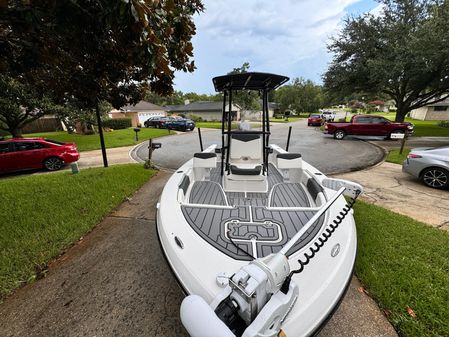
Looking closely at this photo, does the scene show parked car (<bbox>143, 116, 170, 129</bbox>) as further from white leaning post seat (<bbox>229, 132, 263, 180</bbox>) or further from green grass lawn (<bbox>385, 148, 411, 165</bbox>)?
white leaning post seat (<bbox>229, 132, 263, 180</bbox>)

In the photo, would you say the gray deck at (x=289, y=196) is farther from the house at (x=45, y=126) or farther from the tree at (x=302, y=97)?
the tree at (x=302, y=97)

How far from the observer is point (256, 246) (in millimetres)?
2018

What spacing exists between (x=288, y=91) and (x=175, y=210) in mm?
55738

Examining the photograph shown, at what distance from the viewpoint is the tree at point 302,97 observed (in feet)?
167

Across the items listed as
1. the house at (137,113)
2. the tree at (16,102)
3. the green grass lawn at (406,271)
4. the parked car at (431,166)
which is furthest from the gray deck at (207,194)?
the house at (137,113)

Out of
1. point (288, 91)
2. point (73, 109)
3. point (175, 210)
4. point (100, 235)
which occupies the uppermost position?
point (288, 91)

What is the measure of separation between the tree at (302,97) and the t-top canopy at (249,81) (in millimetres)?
52528

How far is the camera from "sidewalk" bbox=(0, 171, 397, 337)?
191 cm

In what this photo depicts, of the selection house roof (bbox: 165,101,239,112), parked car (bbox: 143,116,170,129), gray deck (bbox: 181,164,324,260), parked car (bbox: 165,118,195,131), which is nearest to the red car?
gray deck (bbox: 181,164,324,260)

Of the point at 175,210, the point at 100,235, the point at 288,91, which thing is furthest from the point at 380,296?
the point at 288,91

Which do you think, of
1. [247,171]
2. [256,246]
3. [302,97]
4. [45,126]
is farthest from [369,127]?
[302,97]

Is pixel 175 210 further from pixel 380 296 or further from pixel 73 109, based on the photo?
pixel 73 109

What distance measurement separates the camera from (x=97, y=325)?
6.39 feet

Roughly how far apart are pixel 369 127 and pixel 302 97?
42.6 metres
